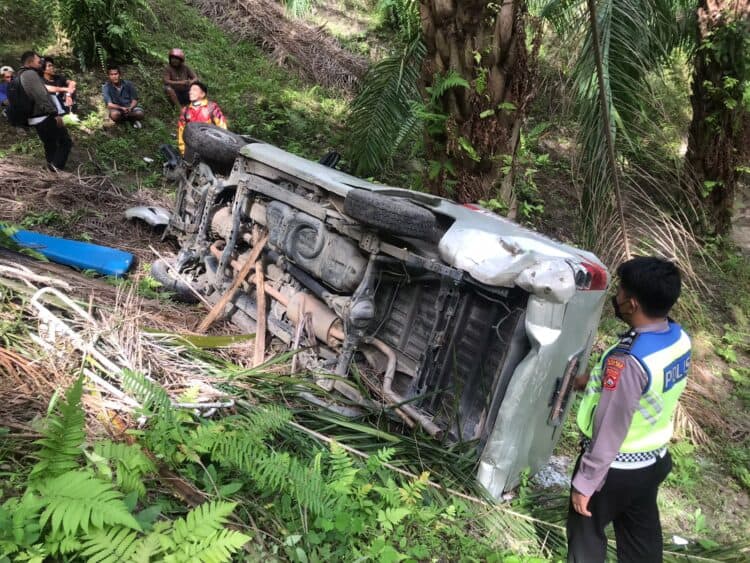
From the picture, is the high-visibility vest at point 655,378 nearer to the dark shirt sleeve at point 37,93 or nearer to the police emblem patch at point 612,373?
the police emblem patch at point 612,373

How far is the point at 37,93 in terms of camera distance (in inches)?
196

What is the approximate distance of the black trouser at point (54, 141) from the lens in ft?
16.9

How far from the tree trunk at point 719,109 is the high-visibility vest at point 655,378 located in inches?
151

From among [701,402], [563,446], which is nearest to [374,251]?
[563,446]

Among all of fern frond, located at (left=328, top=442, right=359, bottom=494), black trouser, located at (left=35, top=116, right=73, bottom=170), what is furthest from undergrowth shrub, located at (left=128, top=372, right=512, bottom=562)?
black trouser, located at (left=35, top=116, right=73, bottom=170)

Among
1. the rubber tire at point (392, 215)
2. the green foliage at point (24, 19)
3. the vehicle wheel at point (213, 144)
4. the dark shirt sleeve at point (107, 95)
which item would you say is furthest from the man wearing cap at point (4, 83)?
the rubber tire at point (392, 215)

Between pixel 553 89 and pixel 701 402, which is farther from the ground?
pixel 553 89

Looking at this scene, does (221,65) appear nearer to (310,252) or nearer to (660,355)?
(310,252)

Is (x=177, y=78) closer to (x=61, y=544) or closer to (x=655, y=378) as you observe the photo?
(x=61, y=544)

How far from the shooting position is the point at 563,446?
368 cm

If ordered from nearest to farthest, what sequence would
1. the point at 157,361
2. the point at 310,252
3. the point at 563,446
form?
1. the point at 157,361
2. the point at 310,252
3. the point at 563,446

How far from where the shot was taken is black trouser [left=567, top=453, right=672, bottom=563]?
197cm

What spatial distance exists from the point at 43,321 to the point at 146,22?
8.82 m

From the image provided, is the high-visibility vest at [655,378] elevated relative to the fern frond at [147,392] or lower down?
elevated
